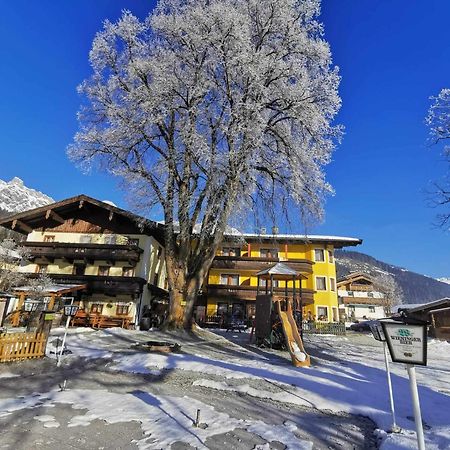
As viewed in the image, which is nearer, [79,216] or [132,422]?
[132,422]

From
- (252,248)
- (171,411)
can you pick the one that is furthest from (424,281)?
(171,411)

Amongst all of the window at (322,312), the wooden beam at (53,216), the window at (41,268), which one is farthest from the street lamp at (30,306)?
the window at (322,312)

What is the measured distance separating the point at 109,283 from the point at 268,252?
18.3 meters

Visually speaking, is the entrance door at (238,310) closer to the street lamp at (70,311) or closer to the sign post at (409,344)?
the street lamp at (70,311)

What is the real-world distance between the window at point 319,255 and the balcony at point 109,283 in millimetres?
20453

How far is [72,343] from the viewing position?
13.3 metres

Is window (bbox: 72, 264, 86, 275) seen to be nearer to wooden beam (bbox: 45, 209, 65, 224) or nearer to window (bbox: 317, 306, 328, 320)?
wooden beam (bbox: 45, 209, 65, 224)

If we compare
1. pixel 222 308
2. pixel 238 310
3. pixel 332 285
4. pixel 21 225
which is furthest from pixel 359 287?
pixel 21 225

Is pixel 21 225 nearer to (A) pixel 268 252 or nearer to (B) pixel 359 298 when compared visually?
(A) pixel 268 252

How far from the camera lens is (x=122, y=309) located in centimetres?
2377

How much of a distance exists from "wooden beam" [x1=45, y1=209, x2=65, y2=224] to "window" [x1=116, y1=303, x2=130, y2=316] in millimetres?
9318

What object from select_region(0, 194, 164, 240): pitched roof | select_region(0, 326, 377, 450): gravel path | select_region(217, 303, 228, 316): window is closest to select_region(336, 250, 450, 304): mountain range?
select_region(217, 303, 228, 316): window

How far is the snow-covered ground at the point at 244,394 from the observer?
18.0ft

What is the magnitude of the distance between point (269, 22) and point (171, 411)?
67.2ft
